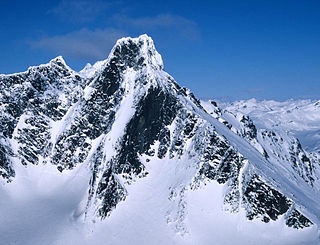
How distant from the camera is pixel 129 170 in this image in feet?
408

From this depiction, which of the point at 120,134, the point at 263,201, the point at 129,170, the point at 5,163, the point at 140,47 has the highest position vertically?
the point at 140,47

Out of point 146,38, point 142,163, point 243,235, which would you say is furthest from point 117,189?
point 146,38

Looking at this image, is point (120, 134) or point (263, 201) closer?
point (263, 201)

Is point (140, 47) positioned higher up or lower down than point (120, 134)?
higher up

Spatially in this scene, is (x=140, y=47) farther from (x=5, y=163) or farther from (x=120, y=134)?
(x=5, y=163)

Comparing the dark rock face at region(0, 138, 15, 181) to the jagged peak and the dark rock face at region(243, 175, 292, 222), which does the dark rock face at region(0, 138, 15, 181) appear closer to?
the jagged peak

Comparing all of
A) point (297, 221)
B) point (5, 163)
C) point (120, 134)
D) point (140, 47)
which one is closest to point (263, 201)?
point (297, 221)

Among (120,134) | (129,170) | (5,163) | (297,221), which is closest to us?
(297,221)

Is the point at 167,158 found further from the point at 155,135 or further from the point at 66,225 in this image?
the point at 66,225

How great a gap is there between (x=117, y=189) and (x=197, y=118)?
4121 cm

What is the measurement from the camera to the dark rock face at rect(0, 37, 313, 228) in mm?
111375

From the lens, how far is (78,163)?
457 feet

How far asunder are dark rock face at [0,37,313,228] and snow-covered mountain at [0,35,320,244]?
430mm

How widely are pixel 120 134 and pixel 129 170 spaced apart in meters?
14.9
